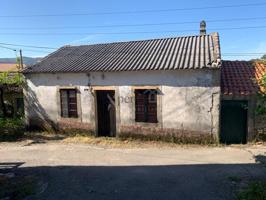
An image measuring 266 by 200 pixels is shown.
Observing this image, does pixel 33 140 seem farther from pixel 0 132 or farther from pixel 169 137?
pixel 169 137

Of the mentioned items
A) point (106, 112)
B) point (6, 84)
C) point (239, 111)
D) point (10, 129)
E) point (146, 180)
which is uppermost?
point (6, 84)

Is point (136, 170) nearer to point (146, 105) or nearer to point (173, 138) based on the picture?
point (173, 138)

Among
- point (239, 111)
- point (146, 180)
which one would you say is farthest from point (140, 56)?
point (146, 180)

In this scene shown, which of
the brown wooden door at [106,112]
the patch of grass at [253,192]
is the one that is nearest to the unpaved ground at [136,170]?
the patch of grass at [253,192]

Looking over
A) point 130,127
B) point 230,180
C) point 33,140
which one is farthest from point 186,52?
point 33,140

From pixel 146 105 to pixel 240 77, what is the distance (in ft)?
15.1

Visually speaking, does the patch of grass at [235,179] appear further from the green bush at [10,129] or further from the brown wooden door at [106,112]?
the green bush at [10,129]

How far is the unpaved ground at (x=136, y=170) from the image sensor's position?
8047 millimetres

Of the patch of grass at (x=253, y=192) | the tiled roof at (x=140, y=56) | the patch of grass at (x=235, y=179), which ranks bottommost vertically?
the patch of grass at (x=235, y=179)

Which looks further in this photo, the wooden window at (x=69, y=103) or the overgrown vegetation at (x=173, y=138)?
the wooden window at (x=69, y=103)

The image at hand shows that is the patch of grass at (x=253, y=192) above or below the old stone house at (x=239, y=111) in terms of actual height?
below

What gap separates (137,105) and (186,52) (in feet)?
11.4

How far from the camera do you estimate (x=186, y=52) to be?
14.4 meters

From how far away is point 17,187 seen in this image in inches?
336
